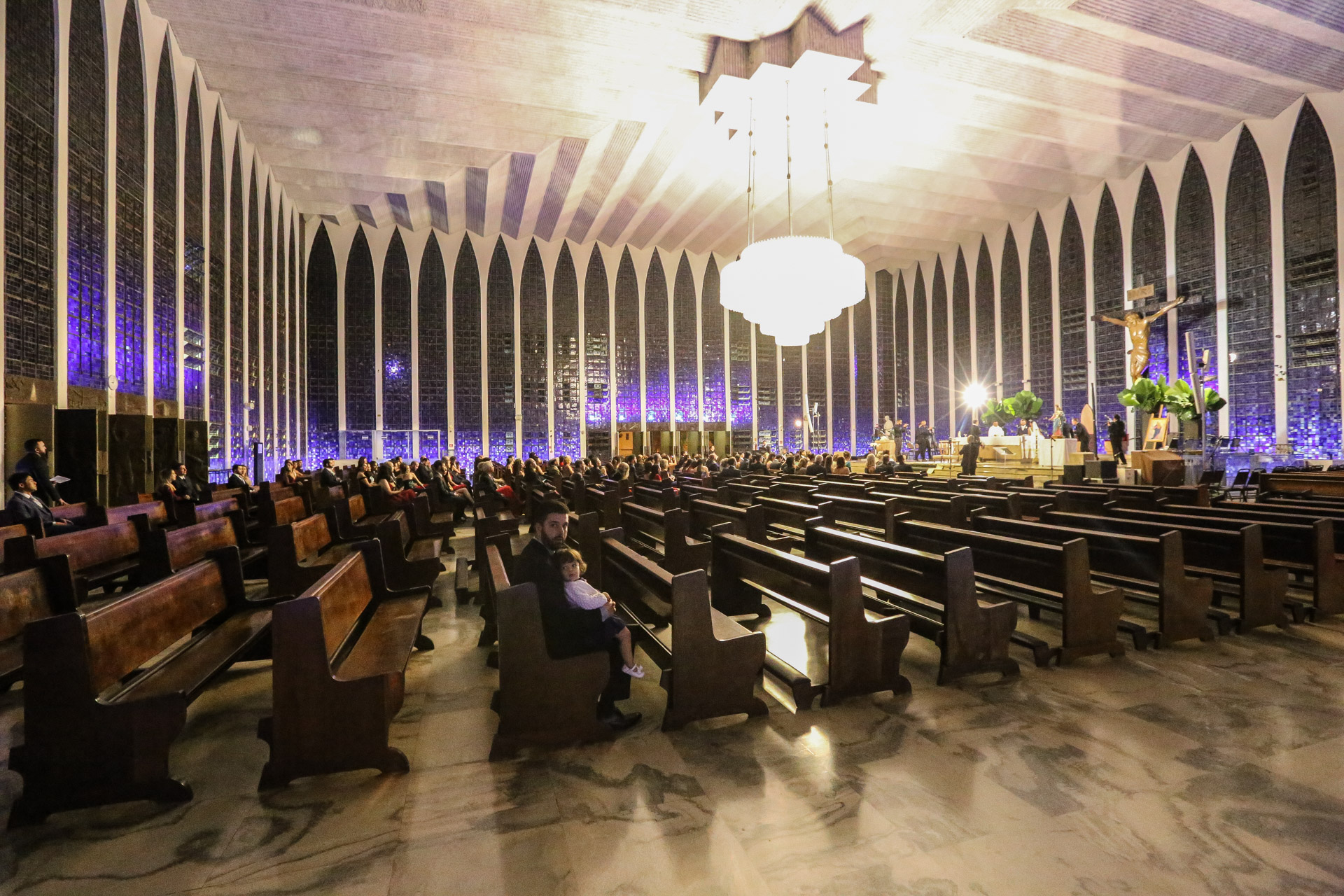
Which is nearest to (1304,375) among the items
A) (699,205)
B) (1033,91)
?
(1033,91)

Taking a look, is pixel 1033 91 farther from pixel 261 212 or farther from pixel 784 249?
pixel 261 212

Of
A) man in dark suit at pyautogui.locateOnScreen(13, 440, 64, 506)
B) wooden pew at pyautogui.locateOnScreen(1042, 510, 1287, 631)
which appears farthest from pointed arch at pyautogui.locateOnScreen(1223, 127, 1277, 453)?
man in dark suit at pyautogui.locateOnScreen(13, 440, 64, 506)

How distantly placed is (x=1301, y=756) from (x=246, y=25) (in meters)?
13.1

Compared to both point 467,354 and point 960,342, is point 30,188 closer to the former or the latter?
point 467,354

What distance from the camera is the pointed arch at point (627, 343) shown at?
2203 cm

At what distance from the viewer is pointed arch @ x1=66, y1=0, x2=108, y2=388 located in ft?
22.8

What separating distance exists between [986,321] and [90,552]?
21.7m

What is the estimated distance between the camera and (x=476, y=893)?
5.91 feet

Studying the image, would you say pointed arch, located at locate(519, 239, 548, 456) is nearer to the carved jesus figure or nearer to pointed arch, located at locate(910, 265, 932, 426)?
pointed arch, located at locate(910, 265, 932, 426)

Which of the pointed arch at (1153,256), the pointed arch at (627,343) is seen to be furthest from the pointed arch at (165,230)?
the pointed arch at (1153,256)

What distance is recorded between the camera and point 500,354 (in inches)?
821

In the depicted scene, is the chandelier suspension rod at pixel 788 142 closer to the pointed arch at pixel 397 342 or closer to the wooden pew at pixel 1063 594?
the wooden pew at pixel 1063 594

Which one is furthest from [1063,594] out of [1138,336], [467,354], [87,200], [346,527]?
[467,354]

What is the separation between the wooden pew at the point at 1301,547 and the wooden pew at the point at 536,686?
418cm
